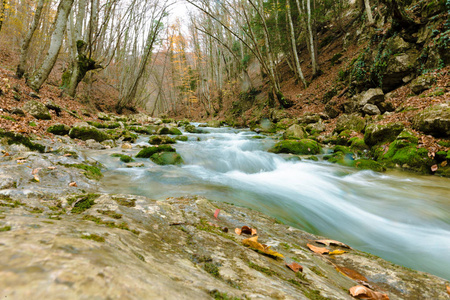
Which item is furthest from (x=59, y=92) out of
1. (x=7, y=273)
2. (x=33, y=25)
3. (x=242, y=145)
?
(x=7, y=273)

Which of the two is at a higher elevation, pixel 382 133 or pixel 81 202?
pixel 382 133

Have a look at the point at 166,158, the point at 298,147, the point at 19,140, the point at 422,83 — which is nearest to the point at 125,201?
the point at 19,140

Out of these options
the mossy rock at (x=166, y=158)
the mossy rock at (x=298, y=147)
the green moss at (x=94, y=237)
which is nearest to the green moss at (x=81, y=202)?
the green moss at (x=94, y=237)

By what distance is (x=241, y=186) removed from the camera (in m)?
5.22

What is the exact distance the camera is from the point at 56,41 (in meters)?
8.97

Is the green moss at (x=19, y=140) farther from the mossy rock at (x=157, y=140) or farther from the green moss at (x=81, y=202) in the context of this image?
the mossy rock at (x=157, y=140)

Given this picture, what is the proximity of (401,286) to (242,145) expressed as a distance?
28.6 feet

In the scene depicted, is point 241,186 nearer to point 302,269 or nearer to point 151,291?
point 302,269

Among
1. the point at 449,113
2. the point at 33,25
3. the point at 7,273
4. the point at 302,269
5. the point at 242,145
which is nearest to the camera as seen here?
the point at 7,273

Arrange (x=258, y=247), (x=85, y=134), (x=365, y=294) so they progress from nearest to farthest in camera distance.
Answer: (x=365, y=294)
(x=258, y=247)
(x=85, y=134)

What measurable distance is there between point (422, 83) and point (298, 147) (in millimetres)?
5201

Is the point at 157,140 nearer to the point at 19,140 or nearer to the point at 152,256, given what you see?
the point at 19,140

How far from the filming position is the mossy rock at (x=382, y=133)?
23.1 ft

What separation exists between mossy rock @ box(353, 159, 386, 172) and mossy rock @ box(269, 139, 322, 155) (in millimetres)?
1866
